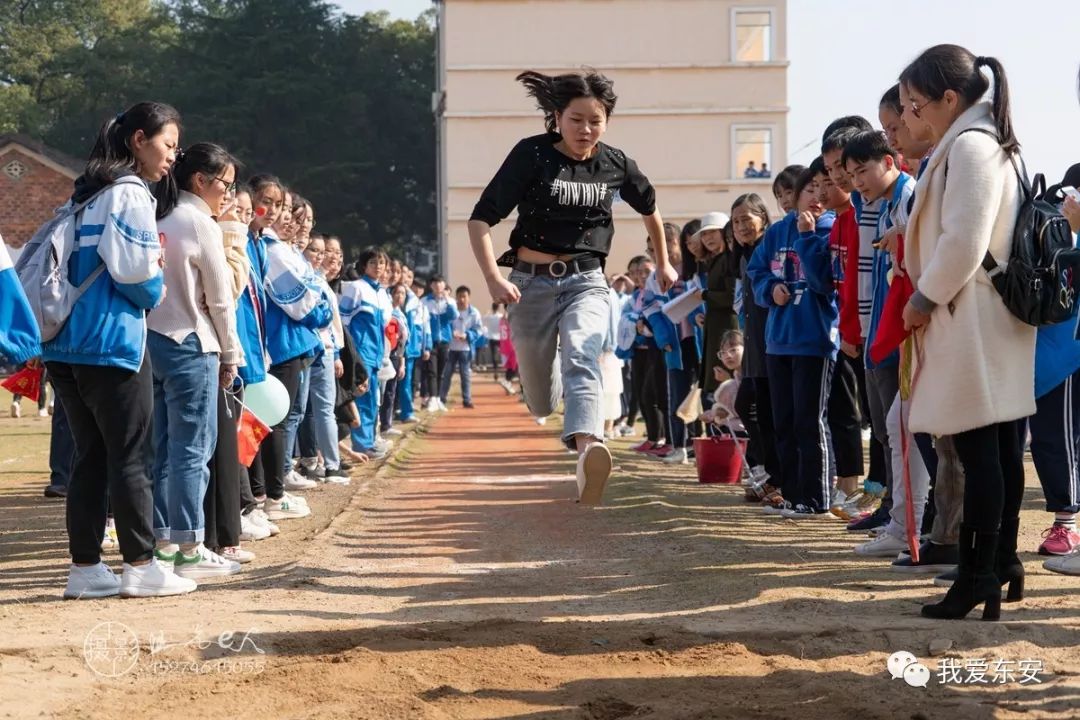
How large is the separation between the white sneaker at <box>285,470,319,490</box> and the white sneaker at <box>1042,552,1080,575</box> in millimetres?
6808

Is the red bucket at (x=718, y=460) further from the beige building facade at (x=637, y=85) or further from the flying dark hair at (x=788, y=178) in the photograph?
the beige building facade at (x=637, y=85)

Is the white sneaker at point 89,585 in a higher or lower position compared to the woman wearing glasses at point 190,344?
lower

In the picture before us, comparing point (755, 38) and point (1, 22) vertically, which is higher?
point (1, 22)

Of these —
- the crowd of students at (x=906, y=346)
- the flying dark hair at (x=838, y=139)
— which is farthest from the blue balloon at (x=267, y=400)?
the flying dark hair at (x=838, y=139)

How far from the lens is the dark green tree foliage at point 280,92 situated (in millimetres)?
64438

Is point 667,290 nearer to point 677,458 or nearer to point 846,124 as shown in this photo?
point 846,124

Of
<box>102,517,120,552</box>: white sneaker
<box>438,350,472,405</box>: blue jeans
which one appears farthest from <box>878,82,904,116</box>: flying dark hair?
<box>438,350,472,405</box>: blue jeans

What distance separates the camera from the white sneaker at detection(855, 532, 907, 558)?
7.68 m

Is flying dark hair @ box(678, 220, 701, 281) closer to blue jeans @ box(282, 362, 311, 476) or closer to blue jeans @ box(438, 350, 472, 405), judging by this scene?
blue jeans @ box(282, 362, 311, 476)

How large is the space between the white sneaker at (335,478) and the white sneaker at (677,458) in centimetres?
344

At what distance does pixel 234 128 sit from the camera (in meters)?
63.2

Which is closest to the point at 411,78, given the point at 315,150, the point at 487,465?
the point at 315,150

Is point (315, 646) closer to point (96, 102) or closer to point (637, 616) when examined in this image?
point (637, 616)

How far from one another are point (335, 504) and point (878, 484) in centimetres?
404
